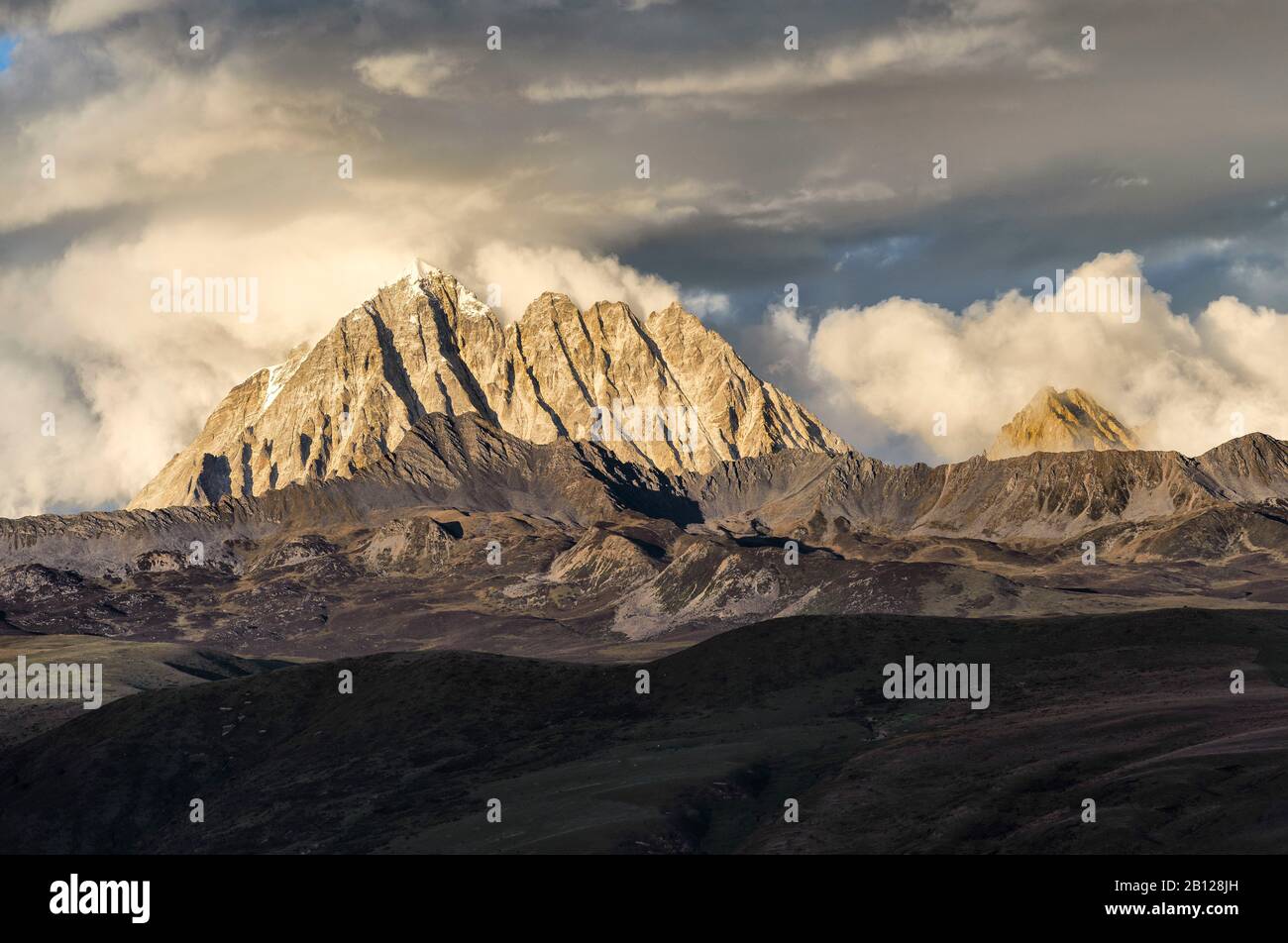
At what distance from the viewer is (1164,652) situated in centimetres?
18788

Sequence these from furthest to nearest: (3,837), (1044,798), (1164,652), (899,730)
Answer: (1164,652) < (3,837) < (899,730) < (1044,798)

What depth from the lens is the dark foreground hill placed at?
352 feet

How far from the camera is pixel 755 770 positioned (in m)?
146

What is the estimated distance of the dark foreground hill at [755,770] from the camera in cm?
10725

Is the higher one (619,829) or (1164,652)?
(1164,652)
